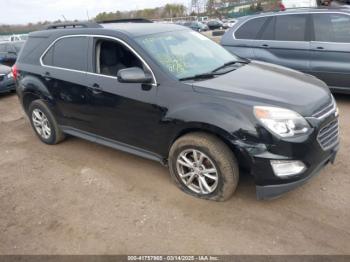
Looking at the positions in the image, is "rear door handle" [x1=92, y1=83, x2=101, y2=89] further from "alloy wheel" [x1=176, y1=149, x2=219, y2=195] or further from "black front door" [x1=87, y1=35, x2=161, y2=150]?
"alloy wheel" [x1=176, y1=149, x2=219, y2=195]

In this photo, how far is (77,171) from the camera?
4.40 m

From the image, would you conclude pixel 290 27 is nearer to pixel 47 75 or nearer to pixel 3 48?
pixel 47 75

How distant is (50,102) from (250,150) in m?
3.12

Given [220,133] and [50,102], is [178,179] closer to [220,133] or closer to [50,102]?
[220,133]

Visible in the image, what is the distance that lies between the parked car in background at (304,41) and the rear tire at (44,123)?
3.97m

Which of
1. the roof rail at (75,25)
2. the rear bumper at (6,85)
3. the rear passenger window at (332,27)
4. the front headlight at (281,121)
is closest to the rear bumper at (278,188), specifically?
the front headlight at (281,121)

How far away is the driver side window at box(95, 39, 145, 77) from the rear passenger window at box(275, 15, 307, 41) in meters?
3.77

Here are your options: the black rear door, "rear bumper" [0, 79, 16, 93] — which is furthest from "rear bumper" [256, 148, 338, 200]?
"rear bumper" [0, 79, 16, 93]

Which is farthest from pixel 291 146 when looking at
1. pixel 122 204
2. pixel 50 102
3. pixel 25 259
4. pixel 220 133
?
pixel 50 102

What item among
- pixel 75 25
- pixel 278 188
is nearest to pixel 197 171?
pixel 278 188

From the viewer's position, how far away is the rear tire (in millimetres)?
4977

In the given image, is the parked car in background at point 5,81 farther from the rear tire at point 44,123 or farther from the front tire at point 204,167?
the front tire at point 204,167

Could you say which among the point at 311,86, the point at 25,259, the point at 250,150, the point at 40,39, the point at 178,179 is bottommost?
the point at 25,259

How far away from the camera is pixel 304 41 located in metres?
6.20
